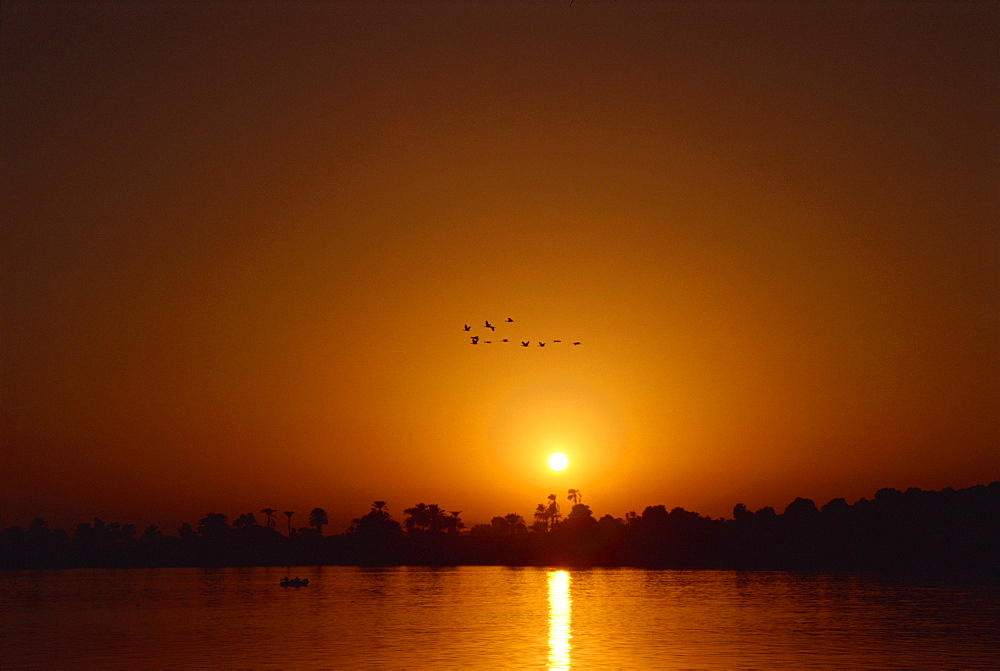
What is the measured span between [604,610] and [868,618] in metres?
23.8

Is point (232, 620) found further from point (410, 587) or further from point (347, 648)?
point (410, 587)

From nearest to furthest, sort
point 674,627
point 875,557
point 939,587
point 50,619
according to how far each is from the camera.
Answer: point 674,627
point 50,619
point 939,587
point 875,557

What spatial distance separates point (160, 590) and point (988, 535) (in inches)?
5290

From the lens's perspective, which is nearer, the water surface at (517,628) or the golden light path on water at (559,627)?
the golden light path on water at (559,627)

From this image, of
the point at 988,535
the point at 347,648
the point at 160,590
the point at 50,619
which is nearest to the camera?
the point at 347,648

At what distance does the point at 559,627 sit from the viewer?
74625 mm

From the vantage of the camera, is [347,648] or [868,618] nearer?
[347,648]

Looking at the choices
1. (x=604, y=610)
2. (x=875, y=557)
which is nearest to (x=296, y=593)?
(x=604, y=610)

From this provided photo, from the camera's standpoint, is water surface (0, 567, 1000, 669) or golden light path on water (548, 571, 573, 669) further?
water surface (0, 567, 1000, 669)

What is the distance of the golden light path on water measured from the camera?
54.9 meters

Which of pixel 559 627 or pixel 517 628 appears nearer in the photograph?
pixel 517 628

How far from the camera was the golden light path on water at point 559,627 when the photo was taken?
5491 cm

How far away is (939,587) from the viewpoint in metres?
121

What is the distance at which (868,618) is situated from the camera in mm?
80000
